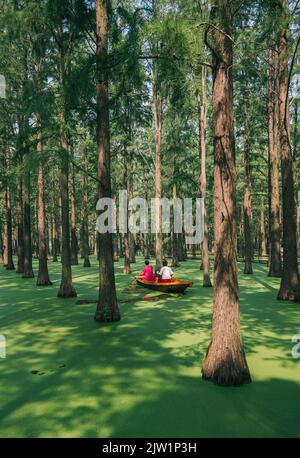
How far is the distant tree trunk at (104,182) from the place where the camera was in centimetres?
1087

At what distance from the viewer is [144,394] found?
18.3 feet

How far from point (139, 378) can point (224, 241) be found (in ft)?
8.94

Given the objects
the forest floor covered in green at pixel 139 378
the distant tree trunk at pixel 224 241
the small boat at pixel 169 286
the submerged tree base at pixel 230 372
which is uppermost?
the distant tree trunk at pixel 224 241

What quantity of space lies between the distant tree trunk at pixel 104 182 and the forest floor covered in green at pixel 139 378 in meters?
0.62

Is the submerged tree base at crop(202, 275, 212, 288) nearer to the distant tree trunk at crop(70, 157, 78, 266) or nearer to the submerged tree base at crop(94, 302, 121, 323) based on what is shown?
the submerged tree base at crop(94, 302, 121, 323)

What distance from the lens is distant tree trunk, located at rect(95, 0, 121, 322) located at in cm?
1087

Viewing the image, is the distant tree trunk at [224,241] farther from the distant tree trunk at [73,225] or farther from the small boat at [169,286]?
the distant tree trunk at [73,225]

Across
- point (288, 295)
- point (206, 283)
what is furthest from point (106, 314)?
point (206, 283)

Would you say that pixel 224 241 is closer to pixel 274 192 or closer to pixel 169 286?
pixel 169 286

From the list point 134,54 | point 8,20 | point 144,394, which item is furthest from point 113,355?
point 8,20

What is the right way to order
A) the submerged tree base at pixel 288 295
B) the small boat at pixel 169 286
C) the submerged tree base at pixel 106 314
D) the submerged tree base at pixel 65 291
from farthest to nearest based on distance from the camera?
the submerged tree base at pixel 65 291 < the small boat at pixel 169 286 < the submerged tree base at pixel 288 295 < the submerged tree base at pixel 106 314

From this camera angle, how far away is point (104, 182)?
11250mm

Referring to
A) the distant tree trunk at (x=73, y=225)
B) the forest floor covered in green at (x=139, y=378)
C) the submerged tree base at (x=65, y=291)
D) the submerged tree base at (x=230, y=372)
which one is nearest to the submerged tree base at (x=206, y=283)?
the forest floor covered in green at (x=139, y=378)

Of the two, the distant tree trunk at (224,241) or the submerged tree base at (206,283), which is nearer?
the distant tree trunk at (224,241)
